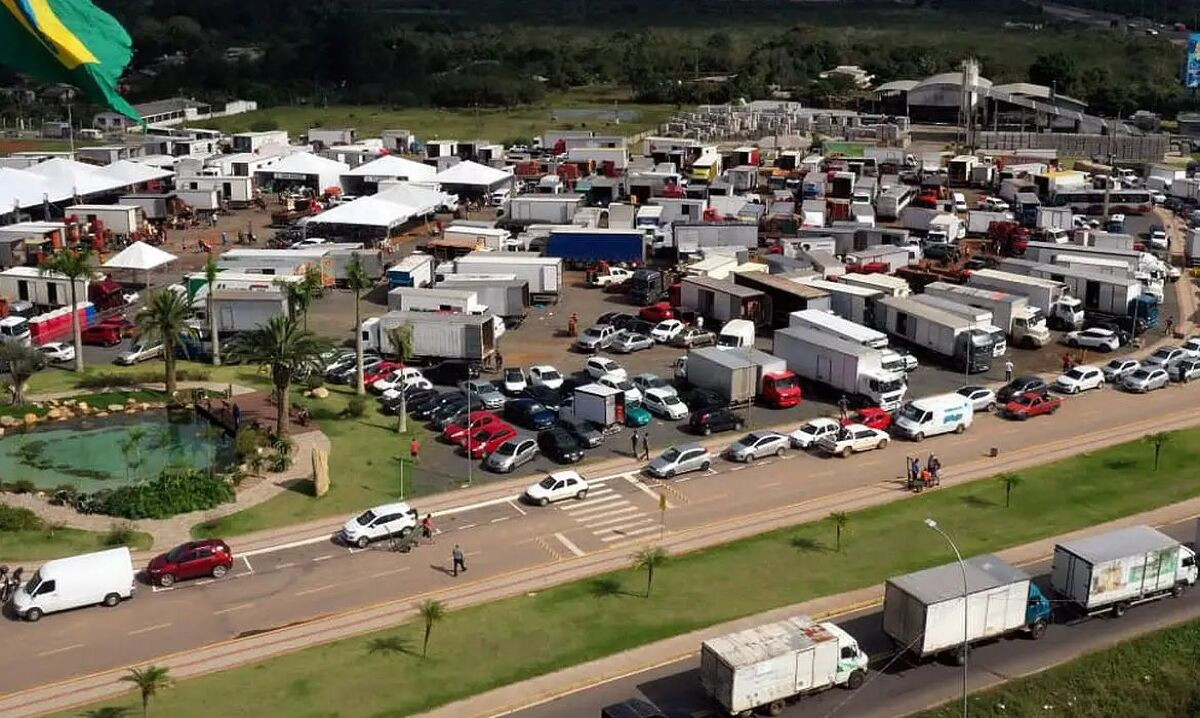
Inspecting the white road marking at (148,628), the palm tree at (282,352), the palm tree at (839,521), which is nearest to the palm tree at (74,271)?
the palm tree at (282,352)

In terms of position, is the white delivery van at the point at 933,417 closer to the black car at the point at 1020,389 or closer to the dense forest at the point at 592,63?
the black car at the point at 1020,389

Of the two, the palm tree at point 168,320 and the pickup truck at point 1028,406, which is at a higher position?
the palm tree at point 168,320

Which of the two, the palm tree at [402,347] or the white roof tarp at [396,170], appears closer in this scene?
the palm tree at [402,347]

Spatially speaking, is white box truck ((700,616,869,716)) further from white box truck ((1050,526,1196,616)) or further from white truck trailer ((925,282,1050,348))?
white truck trailer ((925,282,1050,348))

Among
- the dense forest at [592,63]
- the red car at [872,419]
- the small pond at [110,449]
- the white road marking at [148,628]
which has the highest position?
the dense forest at [592,63]

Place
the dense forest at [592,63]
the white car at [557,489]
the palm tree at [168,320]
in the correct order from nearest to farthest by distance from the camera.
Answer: the white car at [557,489], the palm tree at [168,320], the dense forest at [592,63]

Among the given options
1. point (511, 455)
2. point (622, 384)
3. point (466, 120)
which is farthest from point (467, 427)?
point (466, 120)

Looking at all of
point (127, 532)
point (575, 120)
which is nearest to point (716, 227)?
point (127, 532)
